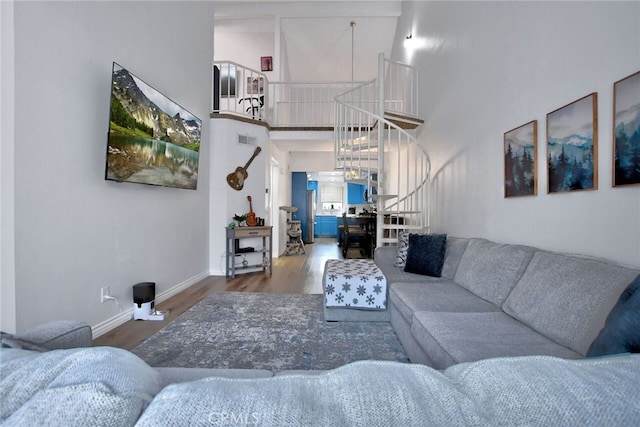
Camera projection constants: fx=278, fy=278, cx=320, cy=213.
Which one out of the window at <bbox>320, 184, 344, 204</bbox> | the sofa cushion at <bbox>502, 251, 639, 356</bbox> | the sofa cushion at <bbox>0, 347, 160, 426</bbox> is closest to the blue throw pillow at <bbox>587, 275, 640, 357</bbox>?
the sofa cushion at <bbox>502, 251, 639, 356</bbox>

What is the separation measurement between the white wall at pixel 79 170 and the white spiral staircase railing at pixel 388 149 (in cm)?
267

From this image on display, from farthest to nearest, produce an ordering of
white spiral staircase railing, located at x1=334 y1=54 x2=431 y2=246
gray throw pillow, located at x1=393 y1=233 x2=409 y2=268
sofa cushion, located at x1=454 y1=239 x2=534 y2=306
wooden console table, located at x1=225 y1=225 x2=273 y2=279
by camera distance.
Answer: wooden console table, located at x1=225 y1=225 x2=273 y2=279 → white spiral staircase railing, located at x1=334 y1=54 x2=431 y2=246 → gray throw pillow, located at x1=393 y1=233 x2=409 y2=268 → sofa cushion, located at x1=454 y1=239 x2=534 y2=306

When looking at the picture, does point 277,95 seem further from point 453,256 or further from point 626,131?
point 626,131

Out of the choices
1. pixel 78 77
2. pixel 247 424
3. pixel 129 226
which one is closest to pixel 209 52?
pixel 78 77

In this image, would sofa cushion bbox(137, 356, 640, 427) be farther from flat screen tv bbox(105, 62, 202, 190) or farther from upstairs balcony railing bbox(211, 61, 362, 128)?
upstairs balcony railing bbox(211, 61, 362, 128)

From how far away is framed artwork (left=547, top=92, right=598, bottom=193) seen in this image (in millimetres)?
1669

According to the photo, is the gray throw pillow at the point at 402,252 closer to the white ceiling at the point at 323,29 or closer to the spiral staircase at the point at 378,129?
the spiral staircase at the point at 378,129

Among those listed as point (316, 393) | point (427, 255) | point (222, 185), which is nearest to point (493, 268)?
point (427, 255)

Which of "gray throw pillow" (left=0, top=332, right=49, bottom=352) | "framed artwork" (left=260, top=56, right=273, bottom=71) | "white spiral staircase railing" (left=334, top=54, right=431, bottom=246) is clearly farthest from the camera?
"framed artwork" (left=260, top=56, right=273, bottom=71)

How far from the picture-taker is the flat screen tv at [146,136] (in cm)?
226

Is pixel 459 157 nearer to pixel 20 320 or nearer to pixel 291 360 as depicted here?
pixel 291 360

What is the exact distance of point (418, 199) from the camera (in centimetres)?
442

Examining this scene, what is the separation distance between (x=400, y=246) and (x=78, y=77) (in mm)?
3264

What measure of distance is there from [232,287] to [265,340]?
173 centimetres
